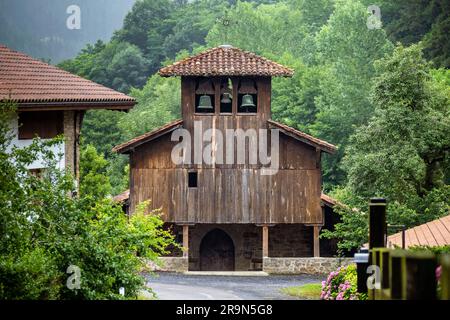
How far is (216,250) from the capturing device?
44188 mm

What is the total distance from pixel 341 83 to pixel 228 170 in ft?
110

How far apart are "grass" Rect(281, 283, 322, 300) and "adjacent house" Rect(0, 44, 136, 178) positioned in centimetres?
744

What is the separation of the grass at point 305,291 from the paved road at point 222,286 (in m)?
0.35

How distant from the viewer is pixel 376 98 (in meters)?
38.7

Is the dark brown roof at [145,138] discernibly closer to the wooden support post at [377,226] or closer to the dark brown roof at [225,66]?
the dark brown roof at [225,66]

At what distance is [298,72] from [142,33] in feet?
126

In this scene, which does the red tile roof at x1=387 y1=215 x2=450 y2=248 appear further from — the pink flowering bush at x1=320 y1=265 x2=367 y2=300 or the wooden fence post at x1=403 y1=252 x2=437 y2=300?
the wooden fence post at x1=403 y1=252 x2=437 y2=300

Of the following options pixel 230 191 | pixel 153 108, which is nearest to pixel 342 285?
pixel 230 191

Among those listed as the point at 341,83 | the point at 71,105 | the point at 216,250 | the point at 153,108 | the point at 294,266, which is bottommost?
the point at 294,266

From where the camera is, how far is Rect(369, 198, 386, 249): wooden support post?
1552 cm

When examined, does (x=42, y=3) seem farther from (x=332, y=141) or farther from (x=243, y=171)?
(x=243, y=171)

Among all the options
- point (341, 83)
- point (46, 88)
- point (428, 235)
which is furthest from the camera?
point (341, 83)

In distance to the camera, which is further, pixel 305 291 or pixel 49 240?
pixel 305 291

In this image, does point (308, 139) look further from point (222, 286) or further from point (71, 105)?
point (71, 105)
